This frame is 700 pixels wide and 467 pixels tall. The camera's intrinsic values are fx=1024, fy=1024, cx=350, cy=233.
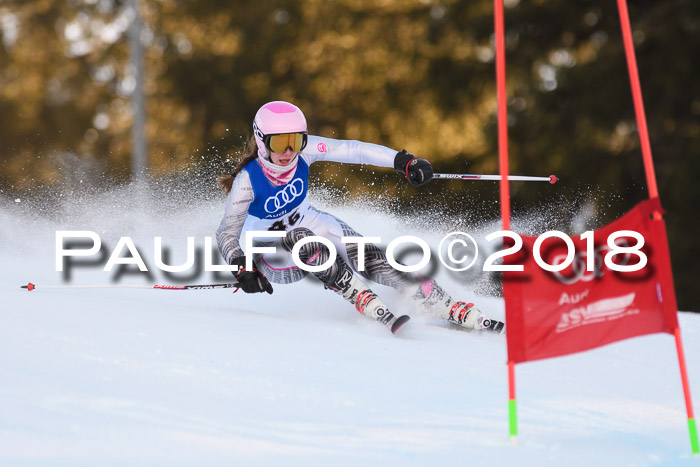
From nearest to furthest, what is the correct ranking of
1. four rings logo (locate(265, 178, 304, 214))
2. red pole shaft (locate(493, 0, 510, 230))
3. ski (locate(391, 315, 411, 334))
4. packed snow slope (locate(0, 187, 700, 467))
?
packed snow slope (locate(0, 187, 700, 467)) → red pole shaft (locate(493, 0, 510, 230)) → ski (locate(391, 315, 411, 334)) → four rings logo (locate(265, 178, 304, 214))

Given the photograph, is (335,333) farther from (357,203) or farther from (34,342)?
(357,203)

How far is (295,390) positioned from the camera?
14.5 ft

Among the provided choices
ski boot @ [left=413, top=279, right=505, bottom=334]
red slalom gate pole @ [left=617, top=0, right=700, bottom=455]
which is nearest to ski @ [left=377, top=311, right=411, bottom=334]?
ski boot @ [left=413, top=279, right=505, bottom=334]

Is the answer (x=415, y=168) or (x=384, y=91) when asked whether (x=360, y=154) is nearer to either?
(x=415, y=168)

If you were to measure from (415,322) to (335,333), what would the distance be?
839 millimetres

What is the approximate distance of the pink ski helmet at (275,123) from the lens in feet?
19.4

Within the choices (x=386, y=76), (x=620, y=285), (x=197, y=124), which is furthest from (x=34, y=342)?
(x=197, y=124)

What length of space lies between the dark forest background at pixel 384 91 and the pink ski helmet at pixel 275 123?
378 cm

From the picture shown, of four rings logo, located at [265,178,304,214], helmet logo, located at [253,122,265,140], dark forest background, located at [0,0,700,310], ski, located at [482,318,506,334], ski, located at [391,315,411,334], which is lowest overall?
ski, located at [482,318,506,334]

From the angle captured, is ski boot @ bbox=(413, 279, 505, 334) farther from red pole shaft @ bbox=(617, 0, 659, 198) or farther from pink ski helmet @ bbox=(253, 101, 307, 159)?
red pole shaft @ bbox=(617, 0, 659, 198)

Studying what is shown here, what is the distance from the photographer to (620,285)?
4.01m

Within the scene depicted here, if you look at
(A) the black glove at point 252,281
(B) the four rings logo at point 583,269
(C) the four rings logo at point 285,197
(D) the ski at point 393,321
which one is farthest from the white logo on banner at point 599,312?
(C) the four rings logo at point 285,197

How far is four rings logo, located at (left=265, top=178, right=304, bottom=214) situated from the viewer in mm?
6125

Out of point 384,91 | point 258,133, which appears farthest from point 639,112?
point 384,91
